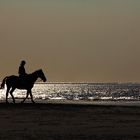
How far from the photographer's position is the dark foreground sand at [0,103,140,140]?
1706cm

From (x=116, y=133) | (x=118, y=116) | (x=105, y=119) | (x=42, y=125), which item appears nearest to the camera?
(x=116, y=133)

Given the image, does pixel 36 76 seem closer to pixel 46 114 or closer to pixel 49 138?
pixel 46 114

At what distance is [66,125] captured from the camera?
20141 mm

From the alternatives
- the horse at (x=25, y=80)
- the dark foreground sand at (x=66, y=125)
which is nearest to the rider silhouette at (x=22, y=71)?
the horse at (x=25, y=80)

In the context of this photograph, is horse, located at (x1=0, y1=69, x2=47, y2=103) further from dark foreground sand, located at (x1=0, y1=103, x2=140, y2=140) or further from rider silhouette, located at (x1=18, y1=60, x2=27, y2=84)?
dark foreground sand, located at (x1=0, y1=103, x2=140, y2=140)

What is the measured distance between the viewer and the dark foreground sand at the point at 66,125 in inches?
672

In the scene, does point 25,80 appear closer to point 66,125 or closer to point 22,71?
point 22,71

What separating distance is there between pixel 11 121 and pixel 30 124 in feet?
4.23

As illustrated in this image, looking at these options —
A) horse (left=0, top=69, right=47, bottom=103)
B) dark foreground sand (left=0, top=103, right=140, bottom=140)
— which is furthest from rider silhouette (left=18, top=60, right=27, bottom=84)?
dark foreground sand (left=0, top=103, right=140, bottom=140)

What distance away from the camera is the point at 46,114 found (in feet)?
80.6

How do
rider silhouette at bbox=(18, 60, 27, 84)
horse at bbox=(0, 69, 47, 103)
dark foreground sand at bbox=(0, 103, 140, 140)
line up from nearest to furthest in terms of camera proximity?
1. dark foreground sand at bbox=(0, 103, 140, 140)
2. rider silhouette at bbox=(18, 60, 27, 84)
3. horse at bbox=(0, 69, 47, 103)

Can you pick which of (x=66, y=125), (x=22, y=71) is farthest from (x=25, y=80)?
(x=66, y=125)

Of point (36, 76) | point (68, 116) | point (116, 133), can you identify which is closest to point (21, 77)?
point (36, 76)

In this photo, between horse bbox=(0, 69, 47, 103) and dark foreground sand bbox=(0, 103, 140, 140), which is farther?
horse bbox=(0, 69, 47, 103)
